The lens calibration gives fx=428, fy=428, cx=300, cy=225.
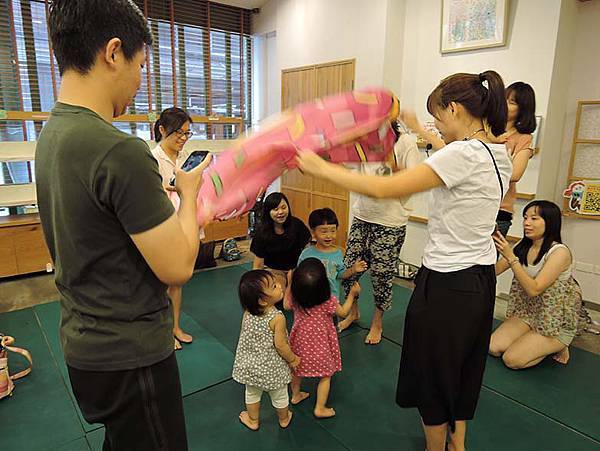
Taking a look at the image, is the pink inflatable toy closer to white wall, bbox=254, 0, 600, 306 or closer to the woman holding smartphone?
the woman holding smartphone

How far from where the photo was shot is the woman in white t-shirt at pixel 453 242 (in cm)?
131

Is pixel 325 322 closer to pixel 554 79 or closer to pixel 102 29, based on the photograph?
pixel 102 29

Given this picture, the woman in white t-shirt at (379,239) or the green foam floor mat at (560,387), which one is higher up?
the woman in white t-shirt at (379,239)

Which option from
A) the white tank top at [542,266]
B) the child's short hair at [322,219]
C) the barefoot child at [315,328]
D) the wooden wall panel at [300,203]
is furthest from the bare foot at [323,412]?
the wooden wall panel at [300,203]

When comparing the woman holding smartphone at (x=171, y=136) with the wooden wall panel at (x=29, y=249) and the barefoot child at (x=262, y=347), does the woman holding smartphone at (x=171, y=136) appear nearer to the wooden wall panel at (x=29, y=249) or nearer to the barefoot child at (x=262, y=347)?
the barefoot child at (x=262, y=347)

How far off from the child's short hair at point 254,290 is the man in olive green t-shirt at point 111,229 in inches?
33.1

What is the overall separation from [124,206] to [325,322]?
149 cm

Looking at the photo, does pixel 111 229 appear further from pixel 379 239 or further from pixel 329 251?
pixel 379 239

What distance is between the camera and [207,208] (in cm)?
138

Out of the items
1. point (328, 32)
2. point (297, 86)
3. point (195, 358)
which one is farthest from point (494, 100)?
point (297, 86)

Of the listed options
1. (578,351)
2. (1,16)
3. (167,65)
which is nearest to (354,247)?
(578,351)

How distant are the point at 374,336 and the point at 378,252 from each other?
60cm

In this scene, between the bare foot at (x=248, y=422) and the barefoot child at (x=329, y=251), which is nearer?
the bare foot at (x=248, y=422)

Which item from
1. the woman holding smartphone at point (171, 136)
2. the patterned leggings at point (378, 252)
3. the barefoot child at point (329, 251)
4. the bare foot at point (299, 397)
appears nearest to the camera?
the bare foot at point (299, 397)
